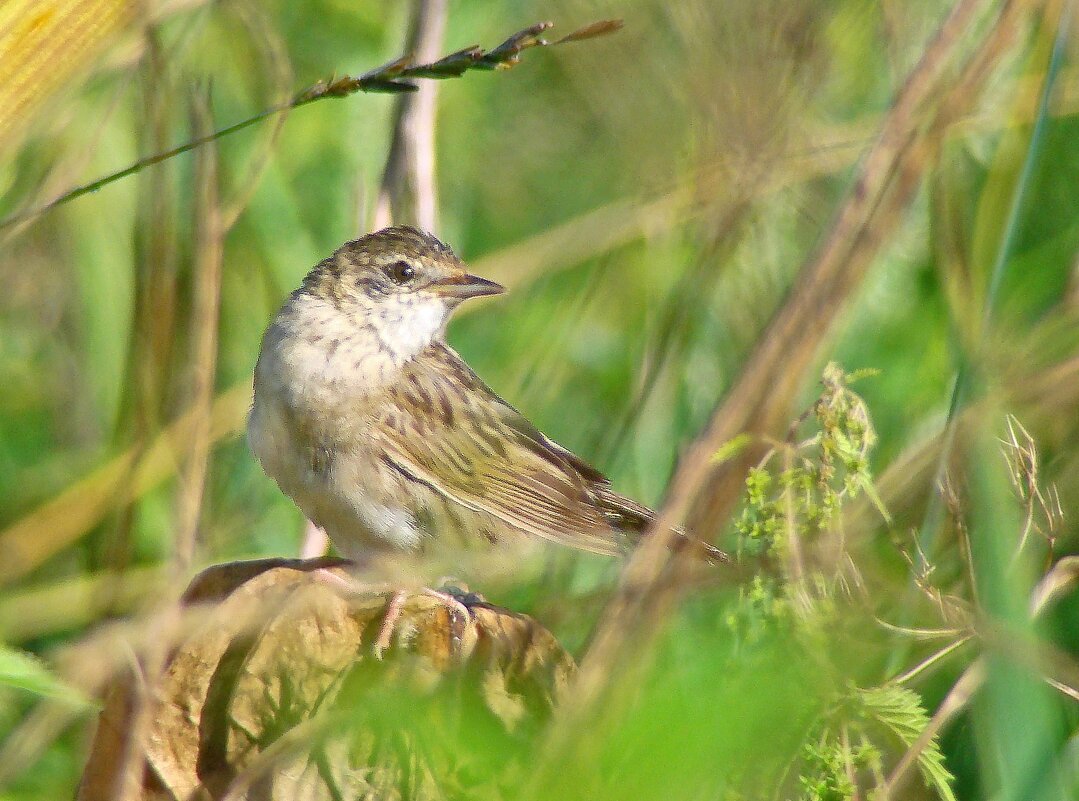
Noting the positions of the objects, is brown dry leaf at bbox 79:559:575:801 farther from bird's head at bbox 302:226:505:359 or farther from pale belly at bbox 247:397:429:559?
bird's head at bbox 302:226:505:359

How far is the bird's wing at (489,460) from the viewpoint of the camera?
3.24 meters

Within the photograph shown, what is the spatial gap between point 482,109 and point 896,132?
2337mm

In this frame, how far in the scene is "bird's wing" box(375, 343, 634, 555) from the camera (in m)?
3.24

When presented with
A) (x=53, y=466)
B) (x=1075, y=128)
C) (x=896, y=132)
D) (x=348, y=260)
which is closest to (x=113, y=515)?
(x=53, y=466)

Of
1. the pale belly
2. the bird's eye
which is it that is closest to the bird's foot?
the pale belly

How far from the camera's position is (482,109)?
176 inches

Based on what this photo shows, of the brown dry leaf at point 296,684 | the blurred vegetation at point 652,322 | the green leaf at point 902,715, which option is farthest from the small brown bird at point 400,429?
the green leaf at point 902,715

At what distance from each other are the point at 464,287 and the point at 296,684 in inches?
68.9

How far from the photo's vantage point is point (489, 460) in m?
3.45

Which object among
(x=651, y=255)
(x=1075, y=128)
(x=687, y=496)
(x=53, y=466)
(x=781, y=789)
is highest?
(x=1075, y=128)

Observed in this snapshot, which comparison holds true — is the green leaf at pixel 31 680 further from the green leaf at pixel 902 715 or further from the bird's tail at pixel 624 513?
the bird's tail at pixel 624 513

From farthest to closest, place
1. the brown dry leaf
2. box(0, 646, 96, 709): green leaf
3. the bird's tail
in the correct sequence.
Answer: the bird's tail → the brown dry leaf → box(0, 646, 96, 709): green leaf

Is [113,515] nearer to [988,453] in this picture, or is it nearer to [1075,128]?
[988,453]

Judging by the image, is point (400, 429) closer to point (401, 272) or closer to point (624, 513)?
point (401, 272)
